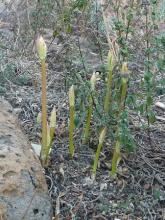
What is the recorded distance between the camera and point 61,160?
9.02ft

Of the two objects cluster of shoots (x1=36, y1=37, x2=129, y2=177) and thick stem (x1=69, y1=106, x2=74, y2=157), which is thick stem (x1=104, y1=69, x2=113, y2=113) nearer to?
cluster of shoots (x1=36, y1=37, x2=129, y2=177)

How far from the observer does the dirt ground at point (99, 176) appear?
250 centimetres

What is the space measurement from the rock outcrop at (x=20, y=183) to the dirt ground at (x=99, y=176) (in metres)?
0.15

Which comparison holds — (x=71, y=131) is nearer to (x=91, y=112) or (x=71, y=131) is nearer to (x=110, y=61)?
(x=91, y=112)

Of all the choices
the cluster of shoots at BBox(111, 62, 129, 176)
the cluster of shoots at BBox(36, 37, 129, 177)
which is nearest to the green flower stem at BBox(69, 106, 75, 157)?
the cluster of shoots at BBox(36, 37, 129, 177)

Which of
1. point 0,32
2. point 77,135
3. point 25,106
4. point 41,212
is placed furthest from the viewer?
point 0,32

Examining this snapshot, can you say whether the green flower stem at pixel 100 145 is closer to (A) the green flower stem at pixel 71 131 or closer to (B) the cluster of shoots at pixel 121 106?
(B) the cluster of shoots at pixel 121 106

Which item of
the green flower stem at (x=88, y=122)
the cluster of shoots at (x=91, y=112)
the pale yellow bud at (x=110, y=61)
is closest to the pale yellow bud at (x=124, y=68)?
the cluster of shoots at (x=91, y=112)

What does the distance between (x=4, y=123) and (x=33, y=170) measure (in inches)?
13.6

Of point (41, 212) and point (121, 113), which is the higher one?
point (121, 113)

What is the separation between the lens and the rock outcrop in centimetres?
210

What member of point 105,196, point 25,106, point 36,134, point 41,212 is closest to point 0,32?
point 25,106

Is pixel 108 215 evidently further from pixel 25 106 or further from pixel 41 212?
pixel 25 106

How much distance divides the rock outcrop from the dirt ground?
0.15 m
